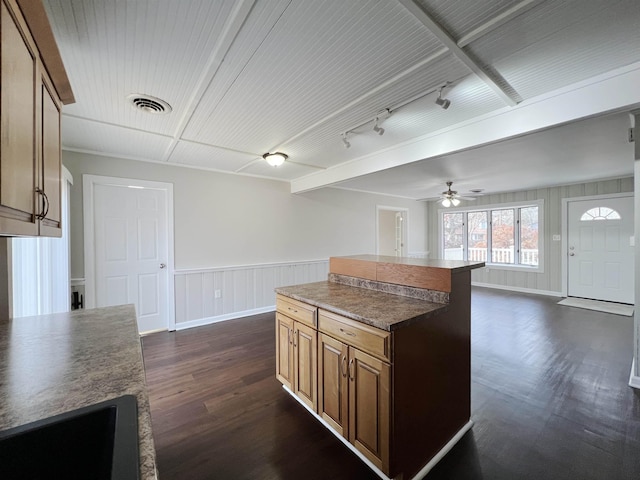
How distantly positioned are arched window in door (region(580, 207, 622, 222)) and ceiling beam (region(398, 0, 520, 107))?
492 centimetres

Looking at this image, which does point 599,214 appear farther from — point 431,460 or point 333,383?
point 333,383

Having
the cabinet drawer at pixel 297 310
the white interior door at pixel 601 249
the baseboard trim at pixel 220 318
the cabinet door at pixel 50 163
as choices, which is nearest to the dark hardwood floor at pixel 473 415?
the baseboard trim at pixel 220 318

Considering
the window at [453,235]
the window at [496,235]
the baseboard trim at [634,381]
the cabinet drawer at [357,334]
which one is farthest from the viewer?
the window at [453,235]

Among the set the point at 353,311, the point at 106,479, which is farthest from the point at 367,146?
the point at 106,479

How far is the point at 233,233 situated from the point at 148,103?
2.49m

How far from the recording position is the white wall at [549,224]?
17.1 ft

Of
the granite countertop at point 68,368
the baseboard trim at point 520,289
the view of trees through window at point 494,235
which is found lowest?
the baseboard trim at point 520,289

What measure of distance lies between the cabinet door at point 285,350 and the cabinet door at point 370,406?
69 cm

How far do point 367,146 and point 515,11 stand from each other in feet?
6.30

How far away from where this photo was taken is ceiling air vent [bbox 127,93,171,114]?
2.07 metres

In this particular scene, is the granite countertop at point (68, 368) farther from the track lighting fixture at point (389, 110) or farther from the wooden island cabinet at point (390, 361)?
the track lighting fixture at point (389, 110)

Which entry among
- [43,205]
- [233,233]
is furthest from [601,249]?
[43,205]

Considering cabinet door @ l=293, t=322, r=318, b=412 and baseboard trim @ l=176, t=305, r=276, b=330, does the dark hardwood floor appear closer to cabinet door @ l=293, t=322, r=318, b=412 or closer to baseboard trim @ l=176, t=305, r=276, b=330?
cabinet door @ l=293, t=322, r=318, b=412

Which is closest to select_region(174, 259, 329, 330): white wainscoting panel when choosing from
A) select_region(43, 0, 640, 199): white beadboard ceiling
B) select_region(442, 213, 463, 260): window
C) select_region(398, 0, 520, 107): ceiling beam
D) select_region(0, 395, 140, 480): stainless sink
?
select_region(43, 0, 640, 199): white beadboard ceiling
